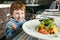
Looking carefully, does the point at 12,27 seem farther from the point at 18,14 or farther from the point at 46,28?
the point at 46,28

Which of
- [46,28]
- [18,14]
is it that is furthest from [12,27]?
[46,28]

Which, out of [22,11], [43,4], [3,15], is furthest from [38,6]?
[22,11]

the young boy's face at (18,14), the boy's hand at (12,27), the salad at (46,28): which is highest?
the salad at (46,28)

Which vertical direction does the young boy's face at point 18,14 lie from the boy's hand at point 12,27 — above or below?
above

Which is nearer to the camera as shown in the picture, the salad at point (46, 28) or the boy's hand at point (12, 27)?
the salad at point (46, 28)

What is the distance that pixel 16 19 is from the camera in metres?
0.83

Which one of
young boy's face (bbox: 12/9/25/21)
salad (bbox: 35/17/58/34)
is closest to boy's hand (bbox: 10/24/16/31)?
young boy's face (bbox: 12/9/25/21)

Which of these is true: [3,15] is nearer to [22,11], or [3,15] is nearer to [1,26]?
[1,26]

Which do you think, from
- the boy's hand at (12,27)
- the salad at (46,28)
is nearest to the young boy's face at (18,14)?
the boy's hand at (12,27)

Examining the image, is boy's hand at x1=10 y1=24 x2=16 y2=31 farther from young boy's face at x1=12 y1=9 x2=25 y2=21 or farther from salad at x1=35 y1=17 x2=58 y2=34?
salad at x1=35 y1=17 x2=58 y2=34

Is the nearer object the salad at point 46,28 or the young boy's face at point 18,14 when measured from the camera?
the salad at point 46,28

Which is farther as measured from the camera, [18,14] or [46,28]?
[18,14]

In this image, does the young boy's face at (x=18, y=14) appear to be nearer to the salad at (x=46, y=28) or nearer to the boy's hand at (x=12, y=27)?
the boy's hand at (x=12, y=27)

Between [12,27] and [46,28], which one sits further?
[12,27]
